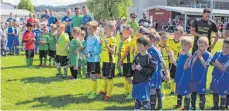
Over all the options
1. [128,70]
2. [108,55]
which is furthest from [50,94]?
[128,70]

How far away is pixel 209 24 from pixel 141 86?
3.70 metres

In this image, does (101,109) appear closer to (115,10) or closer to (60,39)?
(60,39)

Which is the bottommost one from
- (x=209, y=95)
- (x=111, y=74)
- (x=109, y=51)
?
(x=209, y=95)

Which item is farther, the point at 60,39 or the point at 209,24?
the point at 60,39

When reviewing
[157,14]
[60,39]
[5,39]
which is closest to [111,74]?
[60,39]

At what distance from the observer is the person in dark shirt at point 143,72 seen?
6.10 metres

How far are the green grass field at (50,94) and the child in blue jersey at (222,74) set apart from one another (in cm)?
90

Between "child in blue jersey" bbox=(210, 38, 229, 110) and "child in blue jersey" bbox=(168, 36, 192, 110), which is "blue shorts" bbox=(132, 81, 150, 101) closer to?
"child in blue jersey" bbox=(168, 36, 192, 110)

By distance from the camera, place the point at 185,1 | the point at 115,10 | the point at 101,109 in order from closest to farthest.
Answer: the point at 101,109 → the point at 115,10 → the point at 185,1

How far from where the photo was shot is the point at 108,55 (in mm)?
8117

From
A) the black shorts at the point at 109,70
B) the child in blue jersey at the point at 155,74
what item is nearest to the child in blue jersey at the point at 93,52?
the black shorts at the point at 109,70

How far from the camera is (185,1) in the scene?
7238 centimetres

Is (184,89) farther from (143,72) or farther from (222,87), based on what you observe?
(143,72)

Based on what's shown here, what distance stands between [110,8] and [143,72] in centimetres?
5044
